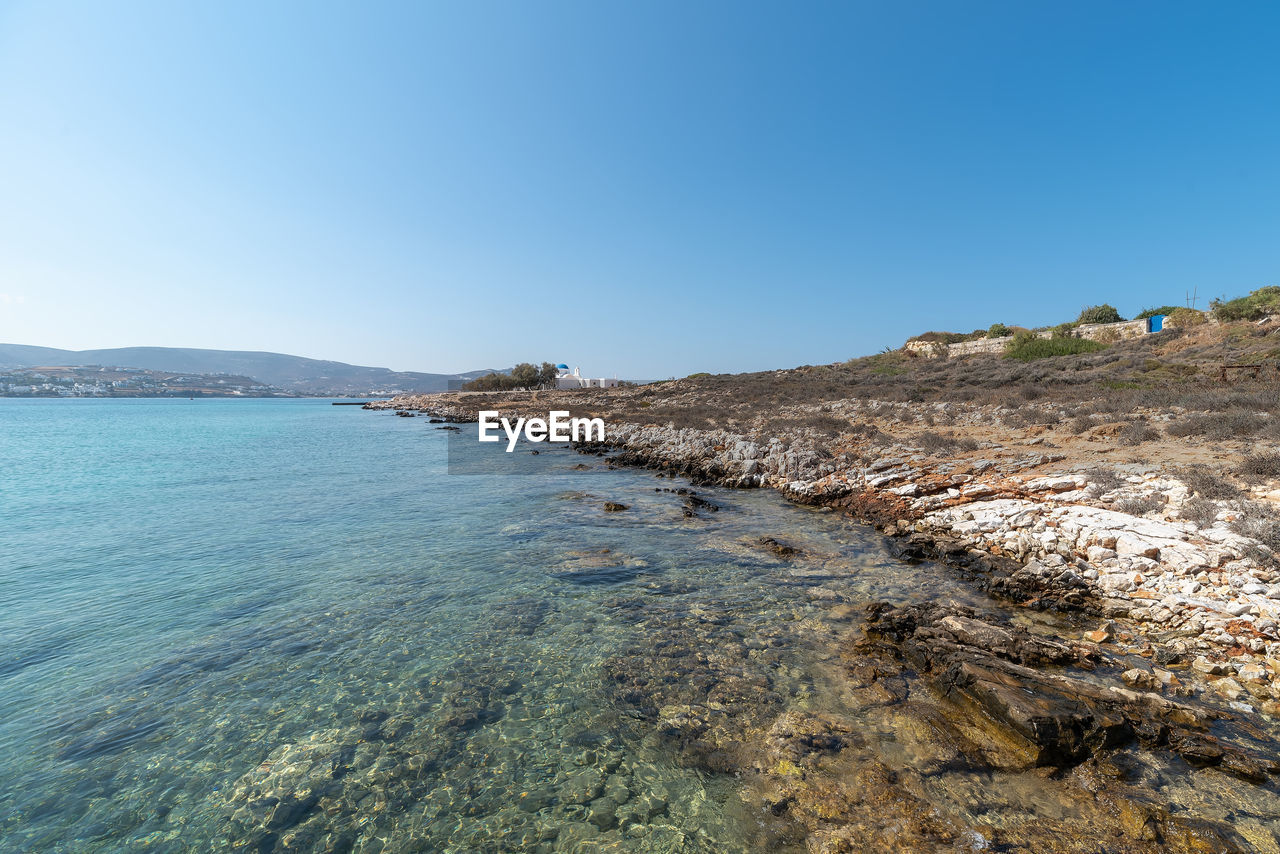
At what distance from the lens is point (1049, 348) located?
39562 millimetres

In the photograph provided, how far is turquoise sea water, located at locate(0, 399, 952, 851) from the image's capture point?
467cm

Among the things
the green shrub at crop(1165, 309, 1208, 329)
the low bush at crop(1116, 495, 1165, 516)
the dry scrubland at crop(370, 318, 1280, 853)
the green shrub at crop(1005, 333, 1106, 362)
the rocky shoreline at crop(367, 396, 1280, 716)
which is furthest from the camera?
the green shrub at crop(1005, 333, 1106, 362)

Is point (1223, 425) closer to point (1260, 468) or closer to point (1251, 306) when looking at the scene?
point (1260, 468)

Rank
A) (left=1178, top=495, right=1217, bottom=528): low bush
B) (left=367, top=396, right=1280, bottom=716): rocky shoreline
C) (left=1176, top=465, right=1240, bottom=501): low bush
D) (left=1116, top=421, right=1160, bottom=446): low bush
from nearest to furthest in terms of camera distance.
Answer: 1. (left=367, top=396, right=1280, bottom=716): rocky shoreline
2. (left=1178, top=495, right=1217, bottom=528): low bush
3. (left=1176, top=465, right=1240, bottom=501): low bush
4. (left=1116, top=421, right=1160, bottom=446): low bush

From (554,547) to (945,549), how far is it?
31.9 ft

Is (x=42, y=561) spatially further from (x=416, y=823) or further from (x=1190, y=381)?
(x=1190, y=381)

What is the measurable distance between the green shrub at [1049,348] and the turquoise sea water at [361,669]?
37944 mm

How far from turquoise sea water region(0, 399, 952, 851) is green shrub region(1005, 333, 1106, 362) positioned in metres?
37.9

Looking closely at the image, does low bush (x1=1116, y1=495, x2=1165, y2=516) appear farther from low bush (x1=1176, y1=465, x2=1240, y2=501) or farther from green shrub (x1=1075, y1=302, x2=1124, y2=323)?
green shrub (x1=1075, y1=302, x2=1124, y2=323)

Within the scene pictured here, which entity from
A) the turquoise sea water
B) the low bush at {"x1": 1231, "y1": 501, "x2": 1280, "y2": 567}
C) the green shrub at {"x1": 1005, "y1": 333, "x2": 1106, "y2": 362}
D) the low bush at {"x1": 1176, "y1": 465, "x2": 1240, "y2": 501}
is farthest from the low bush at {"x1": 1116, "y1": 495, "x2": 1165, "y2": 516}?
the green shrub at {"x1": 1005, "y1": 333, "x2": 1106, "y2": 362}

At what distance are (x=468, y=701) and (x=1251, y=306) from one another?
178 feet

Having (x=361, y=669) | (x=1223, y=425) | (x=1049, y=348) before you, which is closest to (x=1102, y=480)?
(x=1223, y=425)

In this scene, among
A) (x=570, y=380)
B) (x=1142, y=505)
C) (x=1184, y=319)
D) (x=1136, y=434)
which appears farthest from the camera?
(x=570, y=380)

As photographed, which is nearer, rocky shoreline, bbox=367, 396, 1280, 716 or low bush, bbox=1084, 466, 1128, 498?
rocky shoreline, bbox=367, 396, 1280, 716
